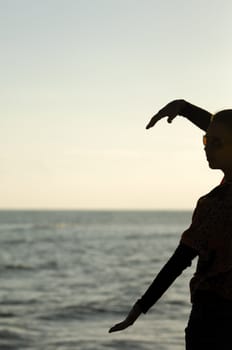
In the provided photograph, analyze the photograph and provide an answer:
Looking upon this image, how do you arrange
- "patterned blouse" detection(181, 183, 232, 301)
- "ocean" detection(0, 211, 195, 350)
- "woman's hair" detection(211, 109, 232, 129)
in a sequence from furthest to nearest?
"ocean" detection(0, 211, 195, 350)
"woman's hair" detection(211, 109, 232, 129)
"patterned blouse" detection(181, 183, 232, 301)

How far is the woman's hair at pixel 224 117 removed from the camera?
2.97 meters

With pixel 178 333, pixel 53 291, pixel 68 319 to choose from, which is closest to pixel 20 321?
pixel 68 319

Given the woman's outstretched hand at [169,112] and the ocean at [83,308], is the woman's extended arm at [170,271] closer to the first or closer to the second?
the woman's outstretched hand at [169,112]

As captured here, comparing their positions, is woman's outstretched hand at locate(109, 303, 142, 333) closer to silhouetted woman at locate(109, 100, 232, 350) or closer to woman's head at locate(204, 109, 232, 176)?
silhouetted woman at locate(109, 100, 232, 350)

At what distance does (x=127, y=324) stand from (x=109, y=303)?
53.2 feet

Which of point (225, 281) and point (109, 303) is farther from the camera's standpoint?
point (109, 303)

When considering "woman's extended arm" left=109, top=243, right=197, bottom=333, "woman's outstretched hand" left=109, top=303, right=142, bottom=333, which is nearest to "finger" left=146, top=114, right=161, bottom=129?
"woman's extended arm" left=109, top=243, right=197, bottom=333

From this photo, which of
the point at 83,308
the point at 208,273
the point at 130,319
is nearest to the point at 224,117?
the point at 208,273

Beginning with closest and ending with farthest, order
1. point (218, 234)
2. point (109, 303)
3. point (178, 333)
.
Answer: point (218, 234), point (178, 333), point (109, 303)

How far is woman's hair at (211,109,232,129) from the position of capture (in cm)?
297

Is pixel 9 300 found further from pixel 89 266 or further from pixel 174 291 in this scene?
pixel 89 266

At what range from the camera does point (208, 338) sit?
288cm

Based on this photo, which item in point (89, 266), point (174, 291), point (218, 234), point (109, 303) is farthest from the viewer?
point (89, 266)

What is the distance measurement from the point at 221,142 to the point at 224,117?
3.8 inches
